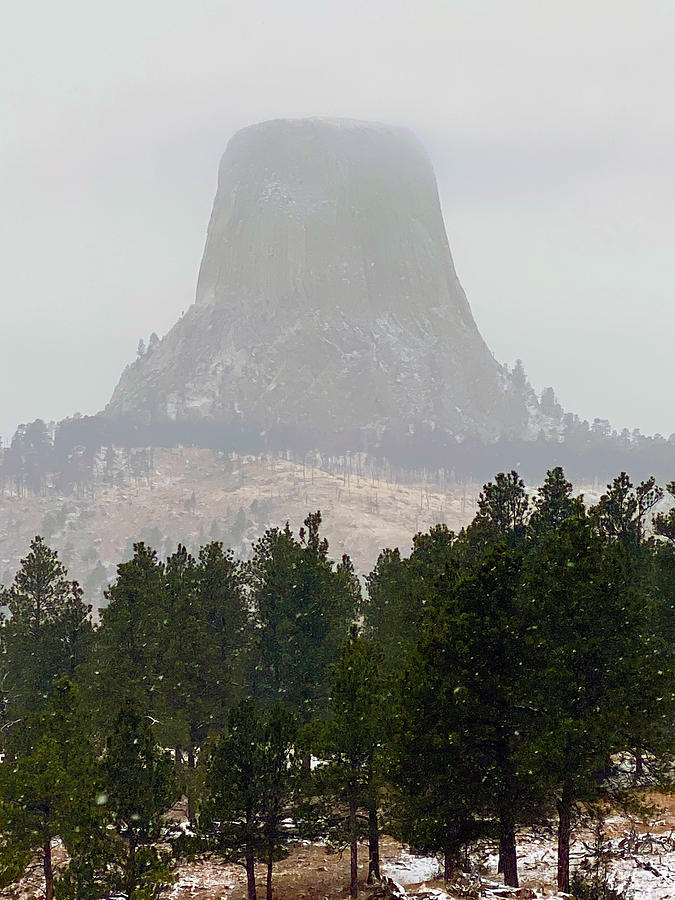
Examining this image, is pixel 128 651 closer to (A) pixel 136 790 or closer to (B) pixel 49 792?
(B) pixel 49 792

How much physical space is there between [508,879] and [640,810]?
390cm

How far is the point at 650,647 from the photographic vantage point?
63.5 feet

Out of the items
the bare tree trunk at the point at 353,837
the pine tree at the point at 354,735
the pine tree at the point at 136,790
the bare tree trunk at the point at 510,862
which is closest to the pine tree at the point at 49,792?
the pine tree at the point at 136,790

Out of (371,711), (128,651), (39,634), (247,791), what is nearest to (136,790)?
(247,791)

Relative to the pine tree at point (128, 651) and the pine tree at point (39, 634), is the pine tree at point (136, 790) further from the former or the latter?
the pine tree at point (39, 634)

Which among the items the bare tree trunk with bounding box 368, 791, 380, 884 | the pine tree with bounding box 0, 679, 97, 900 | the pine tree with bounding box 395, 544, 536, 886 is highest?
the pine tree with bounding box 395, 544, 536, 886

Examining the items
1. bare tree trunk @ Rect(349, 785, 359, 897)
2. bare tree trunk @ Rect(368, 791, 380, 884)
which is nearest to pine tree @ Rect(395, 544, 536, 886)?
bare tree trunk @ Rect(349, 785, 359, 897)

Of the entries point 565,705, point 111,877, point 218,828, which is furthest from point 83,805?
point 565,705

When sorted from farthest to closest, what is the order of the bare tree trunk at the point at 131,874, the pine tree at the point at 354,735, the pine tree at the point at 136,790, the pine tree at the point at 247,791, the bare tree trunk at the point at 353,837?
the bare tree trunk at the point at 353,837
the pine tree at the point at 354,735
the pine tree at the point at 247,791
the pine tree at the point at 136,790
the bare tree trunk at the point at 131,874

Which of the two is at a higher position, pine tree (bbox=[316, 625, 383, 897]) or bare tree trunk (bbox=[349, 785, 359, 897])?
pine tree (bbox=[316, 625, 383, 897])

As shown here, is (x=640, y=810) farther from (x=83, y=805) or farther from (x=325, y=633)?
(x=325, y=633)

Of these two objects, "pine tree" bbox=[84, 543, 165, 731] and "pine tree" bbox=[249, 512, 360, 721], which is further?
"pine tree" bbox=[249, 512, 360, 721]

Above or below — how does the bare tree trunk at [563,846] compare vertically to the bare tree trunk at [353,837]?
above

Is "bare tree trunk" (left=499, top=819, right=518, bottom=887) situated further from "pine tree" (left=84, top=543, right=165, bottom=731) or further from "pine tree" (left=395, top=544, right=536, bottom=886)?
"pine tree" (left=84, top=543, right=165, bottom=731)
